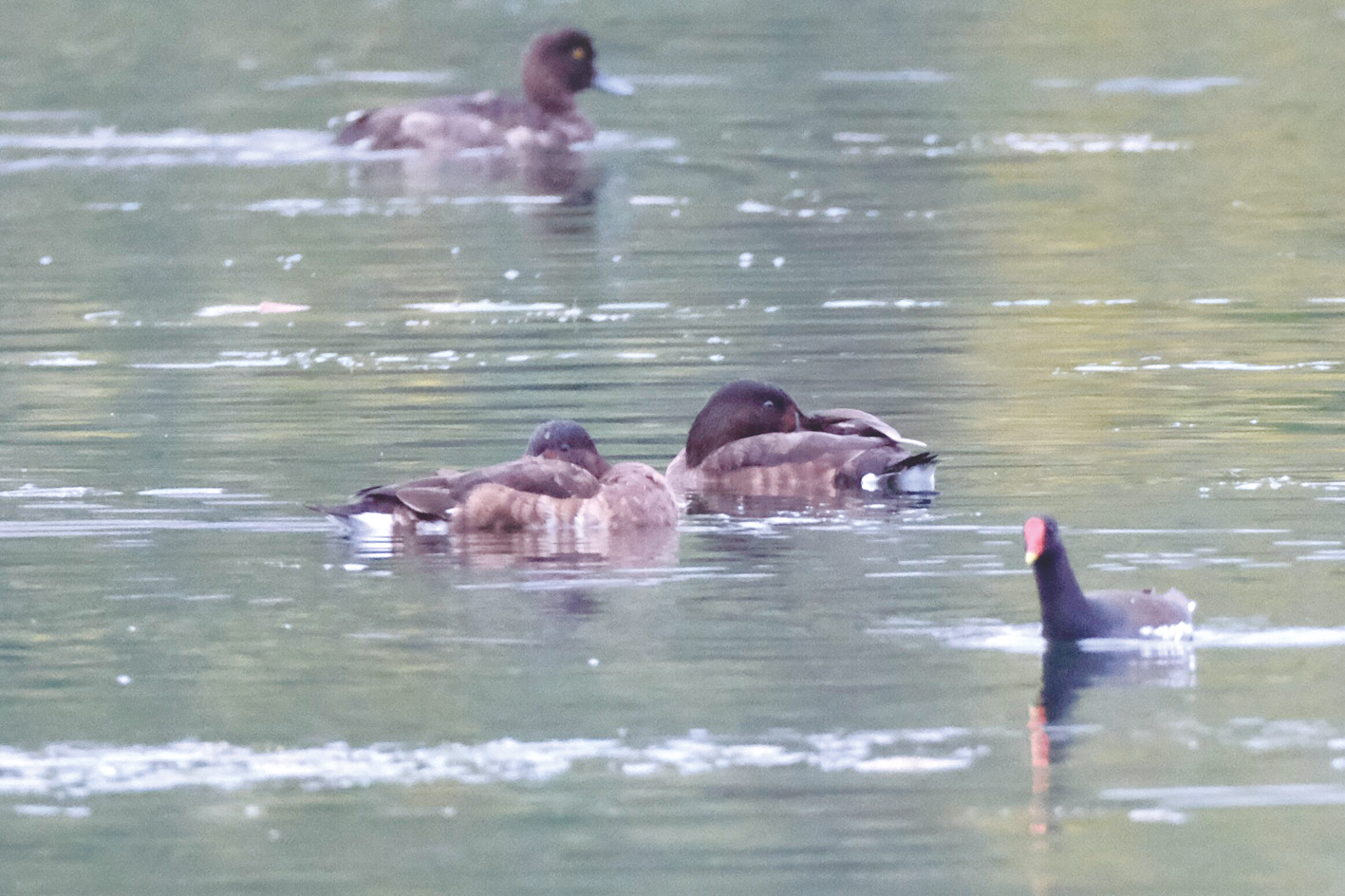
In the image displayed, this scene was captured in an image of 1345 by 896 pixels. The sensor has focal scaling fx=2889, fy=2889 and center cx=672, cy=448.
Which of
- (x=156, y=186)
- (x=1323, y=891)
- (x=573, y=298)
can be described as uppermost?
(x=156, y=186)

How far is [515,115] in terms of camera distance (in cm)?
3441

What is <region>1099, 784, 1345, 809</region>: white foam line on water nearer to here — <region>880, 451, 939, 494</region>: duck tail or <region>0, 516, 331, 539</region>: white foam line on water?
<region>880, 451, 939, 494</region>: duck tail

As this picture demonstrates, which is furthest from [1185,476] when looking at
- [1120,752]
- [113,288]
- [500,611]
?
[113,288]

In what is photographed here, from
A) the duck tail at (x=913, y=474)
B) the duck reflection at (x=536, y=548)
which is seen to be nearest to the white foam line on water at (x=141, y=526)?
the duck reflection at (x=536, y=548)

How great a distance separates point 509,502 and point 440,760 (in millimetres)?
4199

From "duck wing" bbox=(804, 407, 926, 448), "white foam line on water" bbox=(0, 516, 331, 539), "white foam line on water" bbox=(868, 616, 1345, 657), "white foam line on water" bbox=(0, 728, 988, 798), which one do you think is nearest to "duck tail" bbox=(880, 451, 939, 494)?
"duck wing" bbox=(804, 407, 926, 448)

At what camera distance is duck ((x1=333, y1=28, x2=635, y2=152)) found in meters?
33.0

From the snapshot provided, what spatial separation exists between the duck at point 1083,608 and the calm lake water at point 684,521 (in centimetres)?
9

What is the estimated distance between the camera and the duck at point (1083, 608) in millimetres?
10438

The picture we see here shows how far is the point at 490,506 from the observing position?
13359mm

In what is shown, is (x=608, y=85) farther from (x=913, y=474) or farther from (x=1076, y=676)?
(x=1076, y=676)

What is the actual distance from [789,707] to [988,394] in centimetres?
765

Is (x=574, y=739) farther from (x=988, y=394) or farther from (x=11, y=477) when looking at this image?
(x=988, y=394)

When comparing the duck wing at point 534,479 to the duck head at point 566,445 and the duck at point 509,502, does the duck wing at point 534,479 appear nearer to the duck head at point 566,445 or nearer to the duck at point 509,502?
the duck at point 509,502
